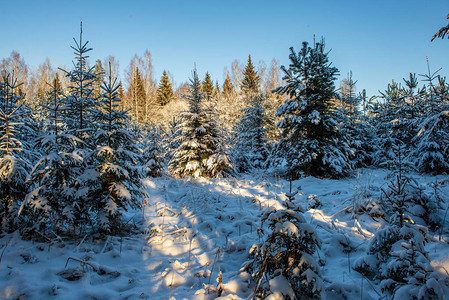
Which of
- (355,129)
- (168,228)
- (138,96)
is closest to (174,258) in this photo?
(168,228)

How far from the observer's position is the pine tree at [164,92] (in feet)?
142

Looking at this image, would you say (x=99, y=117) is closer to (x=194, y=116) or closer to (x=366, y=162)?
(x=194, y=116)

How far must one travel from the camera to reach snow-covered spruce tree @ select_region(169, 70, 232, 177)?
1096cm

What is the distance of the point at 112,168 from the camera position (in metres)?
3.91

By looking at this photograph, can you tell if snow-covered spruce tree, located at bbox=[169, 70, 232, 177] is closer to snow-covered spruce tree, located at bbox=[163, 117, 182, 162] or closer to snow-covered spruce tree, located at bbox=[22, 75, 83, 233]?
snow-covered spruce tree, located at bbox=[163, 117, 182, 162]

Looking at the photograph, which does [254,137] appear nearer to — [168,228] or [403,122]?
[403,122]

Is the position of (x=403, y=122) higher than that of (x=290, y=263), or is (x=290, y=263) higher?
(x=403, y=122)

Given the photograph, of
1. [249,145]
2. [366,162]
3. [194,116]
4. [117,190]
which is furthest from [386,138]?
[117,190]

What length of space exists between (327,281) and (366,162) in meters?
15.2

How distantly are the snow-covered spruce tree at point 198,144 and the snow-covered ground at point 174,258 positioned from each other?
17.7 ft

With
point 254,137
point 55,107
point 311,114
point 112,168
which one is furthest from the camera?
point 254,137

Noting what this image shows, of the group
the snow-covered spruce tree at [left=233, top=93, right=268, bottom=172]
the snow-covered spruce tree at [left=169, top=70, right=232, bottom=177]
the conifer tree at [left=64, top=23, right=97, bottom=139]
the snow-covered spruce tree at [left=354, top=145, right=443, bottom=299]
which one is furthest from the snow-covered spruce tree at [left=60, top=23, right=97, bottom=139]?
the snow-covered spruce tree at [left=233, top=93, right=268, bottom=172]

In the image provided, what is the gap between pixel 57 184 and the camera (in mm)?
3785

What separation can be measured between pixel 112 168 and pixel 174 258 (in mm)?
1825
